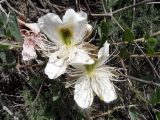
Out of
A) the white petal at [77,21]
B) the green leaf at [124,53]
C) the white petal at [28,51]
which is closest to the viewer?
the white petal at [77,21]

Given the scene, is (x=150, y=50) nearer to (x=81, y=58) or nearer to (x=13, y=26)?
(x=81, y=58)

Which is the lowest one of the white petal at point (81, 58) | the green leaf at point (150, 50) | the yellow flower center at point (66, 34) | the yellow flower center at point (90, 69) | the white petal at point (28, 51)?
the yellow flower center at point (90, 69)

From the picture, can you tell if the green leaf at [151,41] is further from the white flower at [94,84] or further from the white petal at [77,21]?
the white petal at [77,21]

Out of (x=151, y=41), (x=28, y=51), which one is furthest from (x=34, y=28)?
(x=151, y=41)

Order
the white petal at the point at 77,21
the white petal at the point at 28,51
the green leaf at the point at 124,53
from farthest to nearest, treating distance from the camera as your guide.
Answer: the green leaf at the point at 124,53 < the white petal at the point at 28,51 < the white petal at the point at 77,21

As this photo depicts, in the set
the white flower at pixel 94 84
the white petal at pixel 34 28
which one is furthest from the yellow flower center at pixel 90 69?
the white petal at pixel 34 28

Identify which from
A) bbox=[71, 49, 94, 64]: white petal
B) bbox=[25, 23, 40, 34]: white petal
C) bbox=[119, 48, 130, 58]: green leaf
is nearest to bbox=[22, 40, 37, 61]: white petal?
bbox=[25, 23, 40, 34]: white petal

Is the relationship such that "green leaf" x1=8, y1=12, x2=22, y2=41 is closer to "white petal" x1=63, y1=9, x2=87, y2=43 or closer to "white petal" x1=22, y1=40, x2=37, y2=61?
"white petal" x1=22, y1=40, x2=37, y2=61

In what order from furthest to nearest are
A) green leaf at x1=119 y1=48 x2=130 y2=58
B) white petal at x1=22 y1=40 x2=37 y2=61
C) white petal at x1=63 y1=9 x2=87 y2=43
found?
green leaf at x1=119 y1=48 x2=130 y2=58 → white petal at x1=22 y1=40 x2=37 y2=61 → white petal at x1=63 y1=9 x2=87 y2=43
